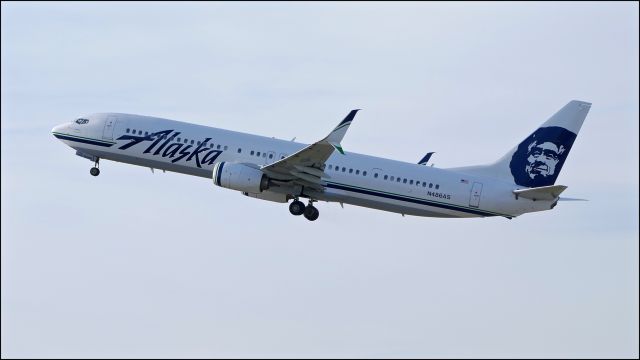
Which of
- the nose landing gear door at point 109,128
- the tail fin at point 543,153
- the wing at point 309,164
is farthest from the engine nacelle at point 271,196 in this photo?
the tail fin at point 543,153

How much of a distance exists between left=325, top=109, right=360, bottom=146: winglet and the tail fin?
9.71 m

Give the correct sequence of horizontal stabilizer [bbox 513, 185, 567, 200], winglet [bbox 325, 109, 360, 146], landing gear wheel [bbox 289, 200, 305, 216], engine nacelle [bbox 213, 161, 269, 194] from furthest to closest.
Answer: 1. landing gear wheel [bbox 289, 200, 305, 216]
2. engine nacelle [bbox 213, 161, 269, 194]
3. horizontal stabilizer [bbox 513, 185, 567, 200]
4. winglet [bbox 325, 109, 360, 146]

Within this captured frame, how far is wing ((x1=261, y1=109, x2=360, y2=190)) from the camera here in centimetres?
4922

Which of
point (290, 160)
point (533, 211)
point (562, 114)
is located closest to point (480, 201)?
point (533, 211)

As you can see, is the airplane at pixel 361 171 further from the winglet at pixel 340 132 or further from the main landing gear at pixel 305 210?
the winglet at pixel 340 132

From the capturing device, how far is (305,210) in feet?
183

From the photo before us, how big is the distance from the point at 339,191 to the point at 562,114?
44.0 ft

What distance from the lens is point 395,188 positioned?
177 ft

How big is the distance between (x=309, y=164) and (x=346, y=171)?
264 centimetres

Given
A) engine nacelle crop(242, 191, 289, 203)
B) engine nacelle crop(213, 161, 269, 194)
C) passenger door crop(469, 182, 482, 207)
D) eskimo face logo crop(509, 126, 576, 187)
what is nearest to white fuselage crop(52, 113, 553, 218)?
passenger door crop(469, 182, 482, 207)

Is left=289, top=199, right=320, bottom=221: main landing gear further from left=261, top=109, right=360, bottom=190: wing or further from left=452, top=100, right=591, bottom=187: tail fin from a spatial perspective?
left=452, top=100, right=591, bottom=187: tail fin

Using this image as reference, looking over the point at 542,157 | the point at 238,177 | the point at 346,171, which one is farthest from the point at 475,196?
the point at 238,177

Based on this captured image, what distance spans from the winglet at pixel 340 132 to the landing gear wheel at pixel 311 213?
7224 millimetres

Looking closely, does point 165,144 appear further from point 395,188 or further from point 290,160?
point 395,188
